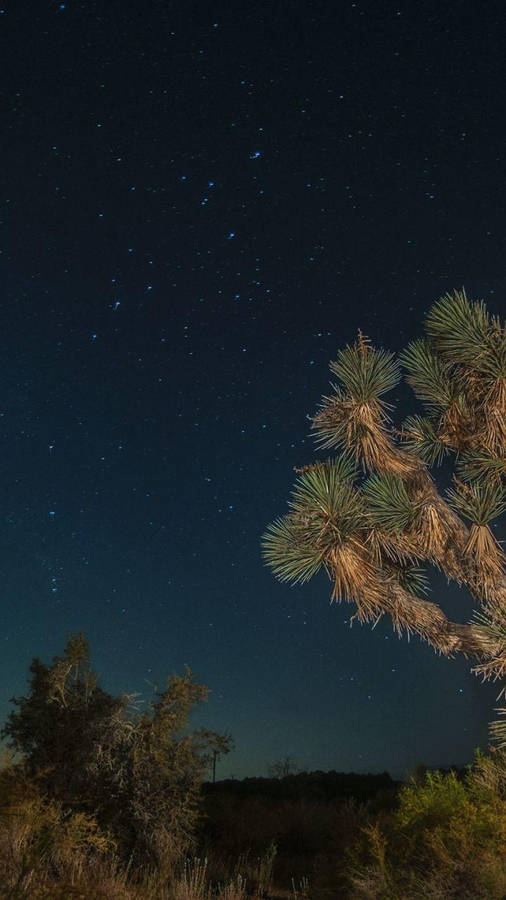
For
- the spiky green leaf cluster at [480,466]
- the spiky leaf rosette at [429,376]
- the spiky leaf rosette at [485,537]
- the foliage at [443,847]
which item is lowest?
the foliage at [443,847]

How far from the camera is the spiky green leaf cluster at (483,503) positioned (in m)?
8.70

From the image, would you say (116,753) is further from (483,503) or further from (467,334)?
(467,334)

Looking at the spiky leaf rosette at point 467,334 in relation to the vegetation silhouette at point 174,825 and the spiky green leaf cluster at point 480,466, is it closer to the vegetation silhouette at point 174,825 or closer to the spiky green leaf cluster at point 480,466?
the spiky green leaf cluster at point 480,466

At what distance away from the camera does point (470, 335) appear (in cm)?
915

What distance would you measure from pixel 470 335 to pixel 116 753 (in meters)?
8.46

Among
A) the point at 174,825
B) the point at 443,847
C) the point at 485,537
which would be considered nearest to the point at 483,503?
the point at 485,537

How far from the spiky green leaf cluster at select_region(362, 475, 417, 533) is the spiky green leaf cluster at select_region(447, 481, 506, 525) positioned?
2.25 feet

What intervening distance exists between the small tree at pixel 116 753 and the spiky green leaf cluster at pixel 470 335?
6.91 metres

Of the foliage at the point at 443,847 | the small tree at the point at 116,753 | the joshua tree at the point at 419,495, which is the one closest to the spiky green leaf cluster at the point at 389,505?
the joshua tree at the point at 419,495

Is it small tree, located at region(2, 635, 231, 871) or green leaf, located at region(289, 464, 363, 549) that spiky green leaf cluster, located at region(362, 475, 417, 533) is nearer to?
green leaf, located at region(289, 464, 363, 549)

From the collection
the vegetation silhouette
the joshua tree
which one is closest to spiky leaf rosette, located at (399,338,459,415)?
the joshua tree

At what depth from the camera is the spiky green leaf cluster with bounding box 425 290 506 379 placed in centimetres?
886

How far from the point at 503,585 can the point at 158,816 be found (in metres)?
6.21

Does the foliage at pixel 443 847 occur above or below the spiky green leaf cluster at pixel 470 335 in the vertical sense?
below
